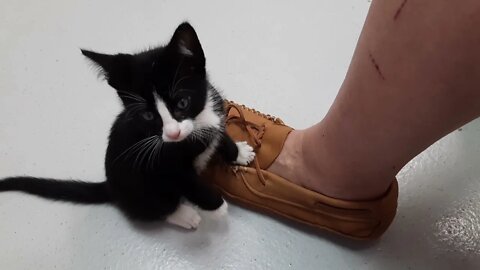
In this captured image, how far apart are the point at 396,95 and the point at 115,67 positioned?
439mm

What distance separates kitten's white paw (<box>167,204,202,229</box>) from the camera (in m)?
1.04

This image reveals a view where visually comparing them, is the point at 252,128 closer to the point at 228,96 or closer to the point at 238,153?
the point at 238,153

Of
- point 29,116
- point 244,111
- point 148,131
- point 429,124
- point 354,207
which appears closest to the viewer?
point 429,124

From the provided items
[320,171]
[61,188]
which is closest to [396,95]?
[320,171]

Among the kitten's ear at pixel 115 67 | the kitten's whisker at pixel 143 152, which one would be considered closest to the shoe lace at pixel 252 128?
the kitten's whisker at pixel 143 152

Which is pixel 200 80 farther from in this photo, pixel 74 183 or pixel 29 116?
pixel 29 116

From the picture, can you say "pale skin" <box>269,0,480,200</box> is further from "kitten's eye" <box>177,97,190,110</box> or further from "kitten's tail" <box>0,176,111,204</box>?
"kitten's tail" <box>0,176,111,204</box>

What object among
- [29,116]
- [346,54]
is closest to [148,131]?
[29,116]

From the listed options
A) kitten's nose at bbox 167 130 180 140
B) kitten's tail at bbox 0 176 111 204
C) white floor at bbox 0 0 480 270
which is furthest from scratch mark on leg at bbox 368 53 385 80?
kitten's tail at bbox 0 176 111 204

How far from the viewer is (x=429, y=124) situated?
729 millimetres

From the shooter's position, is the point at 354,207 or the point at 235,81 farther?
the point at 235,81

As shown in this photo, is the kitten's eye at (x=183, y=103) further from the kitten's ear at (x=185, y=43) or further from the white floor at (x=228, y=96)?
the white floor at (x=228, y=96)

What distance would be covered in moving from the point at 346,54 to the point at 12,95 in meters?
0.90

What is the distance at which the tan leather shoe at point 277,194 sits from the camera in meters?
0.98
